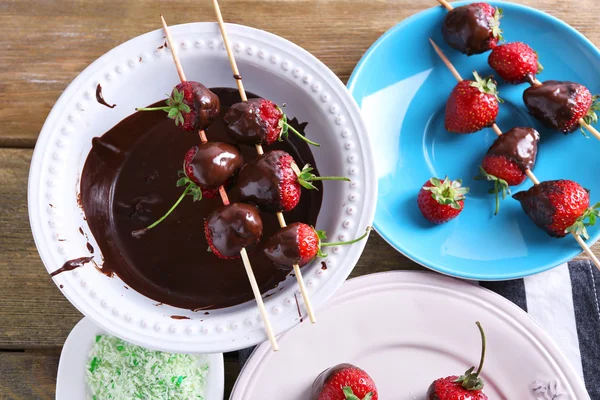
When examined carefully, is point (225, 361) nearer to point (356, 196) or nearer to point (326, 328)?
point (326, 328)

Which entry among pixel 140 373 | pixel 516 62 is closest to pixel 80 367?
pixel 140 373

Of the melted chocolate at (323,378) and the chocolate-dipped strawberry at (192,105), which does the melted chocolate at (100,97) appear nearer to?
the chocolate-dipped strawberry at (192,105)

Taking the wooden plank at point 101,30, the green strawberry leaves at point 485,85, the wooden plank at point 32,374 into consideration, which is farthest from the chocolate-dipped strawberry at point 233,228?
the green strawberry leaves at point 485,85

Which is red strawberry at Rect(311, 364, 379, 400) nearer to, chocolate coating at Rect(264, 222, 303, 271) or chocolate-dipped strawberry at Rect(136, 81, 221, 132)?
chocolate coating at Rect(264, 222, 303, 271)

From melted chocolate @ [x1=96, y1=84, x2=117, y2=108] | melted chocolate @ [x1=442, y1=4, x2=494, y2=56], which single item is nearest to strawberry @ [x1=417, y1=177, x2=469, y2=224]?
melted chocolate @ [x1=442, y1=4, x2=494, y2=56]

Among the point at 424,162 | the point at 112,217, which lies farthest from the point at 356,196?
the point at 112,217

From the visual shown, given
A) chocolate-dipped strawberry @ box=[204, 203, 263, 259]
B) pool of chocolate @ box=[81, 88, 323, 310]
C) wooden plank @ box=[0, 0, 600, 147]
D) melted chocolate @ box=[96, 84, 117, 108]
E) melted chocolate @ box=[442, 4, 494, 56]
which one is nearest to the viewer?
chocolate-dipped strawberry @ box=[204, 203, 263, 259]
